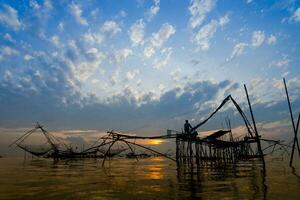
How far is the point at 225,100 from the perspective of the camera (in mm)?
17781

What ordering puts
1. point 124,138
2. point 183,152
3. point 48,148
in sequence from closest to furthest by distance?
point 124,138 → point 183,152 → point 48,148

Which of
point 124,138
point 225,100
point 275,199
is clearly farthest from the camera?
point 124,138

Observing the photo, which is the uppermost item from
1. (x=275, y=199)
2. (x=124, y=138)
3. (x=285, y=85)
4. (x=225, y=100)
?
(x=285, y=85)

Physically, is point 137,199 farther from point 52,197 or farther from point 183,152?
point 183,152

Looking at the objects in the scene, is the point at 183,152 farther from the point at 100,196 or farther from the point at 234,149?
the point at 100,196

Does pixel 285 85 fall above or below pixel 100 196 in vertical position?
above

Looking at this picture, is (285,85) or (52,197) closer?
(52,197)

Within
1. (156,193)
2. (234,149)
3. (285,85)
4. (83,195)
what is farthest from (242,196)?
(234,149)

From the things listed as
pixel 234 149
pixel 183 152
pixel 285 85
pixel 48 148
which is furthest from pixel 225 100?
pixel 48 148

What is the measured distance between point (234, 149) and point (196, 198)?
33437 millimetres

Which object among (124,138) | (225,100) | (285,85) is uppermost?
(285,85)

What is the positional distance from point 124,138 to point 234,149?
24.3m

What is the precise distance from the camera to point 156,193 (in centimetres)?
988

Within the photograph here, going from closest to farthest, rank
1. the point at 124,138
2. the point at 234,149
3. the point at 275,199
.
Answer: the point at 275,199 → the point at 124,138 → the point at 234,149
